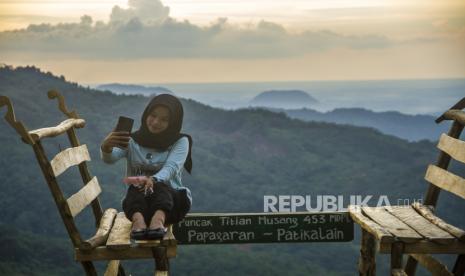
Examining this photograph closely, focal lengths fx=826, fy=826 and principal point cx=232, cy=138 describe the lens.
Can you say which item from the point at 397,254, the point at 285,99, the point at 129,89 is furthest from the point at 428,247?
the point at 285,99

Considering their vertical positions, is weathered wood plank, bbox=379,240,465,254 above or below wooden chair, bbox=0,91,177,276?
below

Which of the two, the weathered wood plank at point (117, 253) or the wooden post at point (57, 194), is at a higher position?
the wooden post at point (57, 194)

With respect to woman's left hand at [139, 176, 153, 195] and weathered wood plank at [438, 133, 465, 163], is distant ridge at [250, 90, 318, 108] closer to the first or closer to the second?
weathered wood plank at [438, 133, 465, 163]

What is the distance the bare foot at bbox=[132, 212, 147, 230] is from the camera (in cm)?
422

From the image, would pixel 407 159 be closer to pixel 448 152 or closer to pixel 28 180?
pixel 28 180

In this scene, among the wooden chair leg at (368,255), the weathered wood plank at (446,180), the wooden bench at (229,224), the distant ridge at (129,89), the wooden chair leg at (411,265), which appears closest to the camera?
the weathered wood plank at (446,180)

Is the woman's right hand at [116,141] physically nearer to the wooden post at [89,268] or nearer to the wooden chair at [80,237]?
the wooden chair at [80,237]

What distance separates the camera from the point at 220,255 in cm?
1675

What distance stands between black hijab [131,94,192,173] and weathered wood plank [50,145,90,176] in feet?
1.26

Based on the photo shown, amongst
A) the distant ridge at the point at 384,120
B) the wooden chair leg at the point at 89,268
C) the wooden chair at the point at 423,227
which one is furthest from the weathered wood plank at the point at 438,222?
the distant ridge at the point at 384,120

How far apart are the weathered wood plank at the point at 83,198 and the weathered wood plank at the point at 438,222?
6.55ft

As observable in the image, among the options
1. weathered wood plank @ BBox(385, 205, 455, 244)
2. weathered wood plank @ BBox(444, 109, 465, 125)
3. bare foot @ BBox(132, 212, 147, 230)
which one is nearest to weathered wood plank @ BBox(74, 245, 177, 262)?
bare foot @ BBox(132, 212, 147, 230)

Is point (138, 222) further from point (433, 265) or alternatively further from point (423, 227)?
point (433, 265)

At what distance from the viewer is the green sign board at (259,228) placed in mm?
4984
